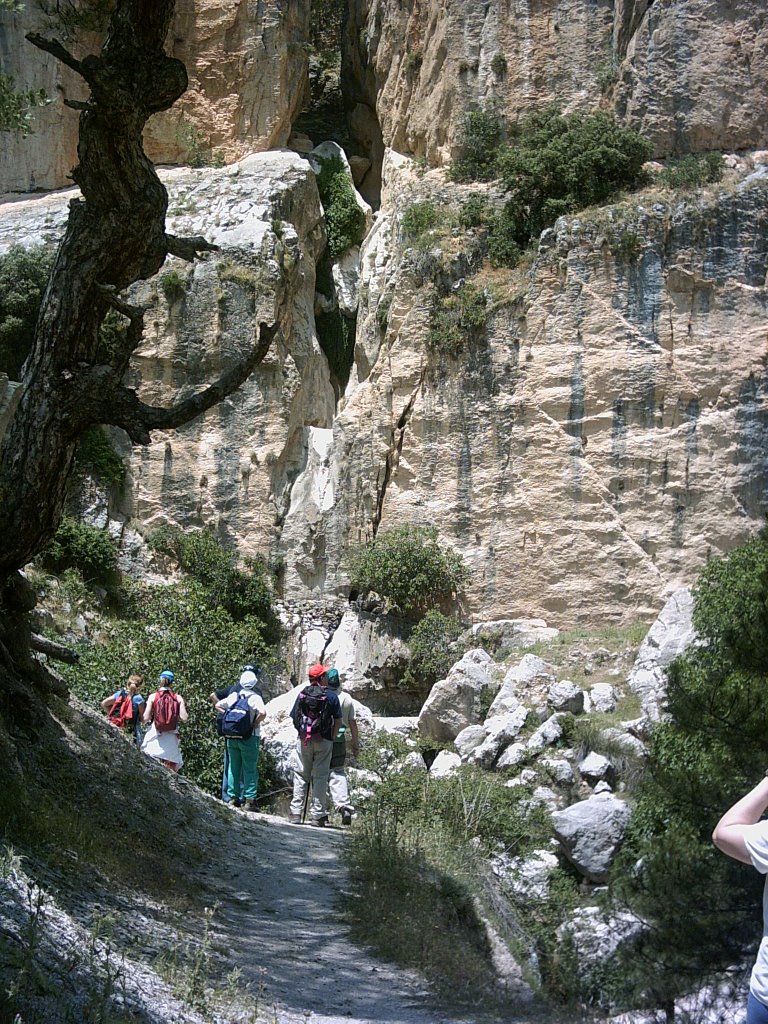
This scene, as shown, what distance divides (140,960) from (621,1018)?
322 centimetres

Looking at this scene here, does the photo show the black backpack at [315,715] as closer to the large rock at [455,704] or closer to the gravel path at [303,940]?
the gravel path at [303,940]

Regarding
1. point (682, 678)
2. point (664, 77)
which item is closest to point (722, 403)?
point (664, 77)

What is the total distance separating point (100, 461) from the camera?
76.2 ft

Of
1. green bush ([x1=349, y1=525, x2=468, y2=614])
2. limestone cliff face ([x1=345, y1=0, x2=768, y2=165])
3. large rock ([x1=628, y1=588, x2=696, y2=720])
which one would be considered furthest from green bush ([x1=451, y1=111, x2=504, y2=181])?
large rock ([x1=628, y1=588, x2=696, y2=720])

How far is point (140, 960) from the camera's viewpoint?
5.09 m

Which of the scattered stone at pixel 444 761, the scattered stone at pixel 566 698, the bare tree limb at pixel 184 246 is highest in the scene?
the bare tree limb at pixel 184 246

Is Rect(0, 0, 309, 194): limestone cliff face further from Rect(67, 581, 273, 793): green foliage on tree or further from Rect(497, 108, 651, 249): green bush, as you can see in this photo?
Rect(67, 581, 273, 793): green foliage on tree

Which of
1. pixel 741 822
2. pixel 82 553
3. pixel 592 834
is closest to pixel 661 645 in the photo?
pixel 592 834

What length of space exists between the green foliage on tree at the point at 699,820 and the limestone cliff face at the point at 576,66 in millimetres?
14845

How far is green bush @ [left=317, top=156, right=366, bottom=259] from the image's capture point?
85.9 feet

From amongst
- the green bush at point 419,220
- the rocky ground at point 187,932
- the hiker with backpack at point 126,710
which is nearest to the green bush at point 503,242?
the green bush at point 419,220

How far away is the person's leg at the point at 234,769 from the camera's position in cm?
1111

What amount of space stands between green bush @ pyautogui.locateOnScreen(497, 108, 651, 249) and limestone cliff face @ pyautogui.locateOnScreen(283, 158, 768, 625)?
824 mm

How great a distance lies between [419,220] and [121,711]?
14.1m
